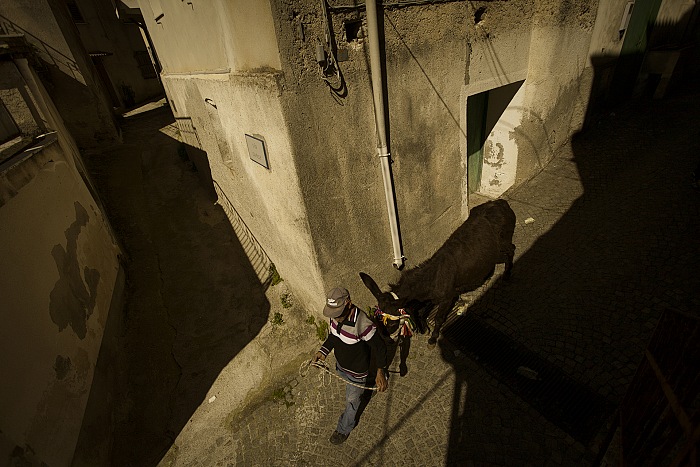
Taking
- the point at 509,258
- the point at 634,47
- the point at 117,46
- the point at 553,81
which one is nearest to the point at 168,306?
the point at 509,258

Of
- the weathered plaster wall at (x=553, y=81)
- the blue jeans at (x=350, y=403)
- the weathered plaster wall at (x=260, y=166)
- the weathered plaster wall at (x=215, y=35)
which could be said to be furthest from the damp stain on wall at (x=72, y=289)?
the weathered plaster wall at (x=553, y=81)

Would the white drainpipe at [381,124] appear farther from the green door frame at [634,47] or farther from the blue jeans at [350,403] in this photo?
the green door frame at [634,47]

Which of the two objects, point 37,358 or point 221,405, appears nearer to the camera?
point 37,358

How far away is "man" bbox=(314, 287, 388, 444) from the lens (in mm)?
3799

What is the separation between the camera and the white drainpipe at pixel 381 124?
400 centimetres

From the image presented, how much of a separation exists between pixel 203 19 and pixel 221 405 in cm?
631

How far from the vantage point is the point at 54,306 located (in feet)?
15.6

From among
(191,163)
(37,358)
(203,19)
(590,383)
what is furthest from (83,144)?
(590,383)

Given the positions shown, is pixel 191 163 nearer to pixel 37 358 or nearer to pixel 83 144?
pixel 83 144

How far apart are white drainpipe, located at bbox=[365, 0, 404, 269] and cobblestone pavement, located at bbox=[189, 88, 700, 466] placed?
180cm

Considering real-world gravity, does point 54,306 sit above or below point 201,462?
above

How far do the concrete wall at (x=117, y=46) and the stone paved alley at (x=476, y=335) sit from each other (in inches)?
687

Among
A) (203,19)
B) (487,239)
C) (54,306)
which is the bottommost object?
(487,239)

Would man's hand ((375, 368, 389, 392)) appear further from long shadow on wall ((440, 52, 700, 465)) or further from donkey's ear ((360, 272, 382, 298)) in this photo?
donkey's ear ((360, 272, 382, 298))
